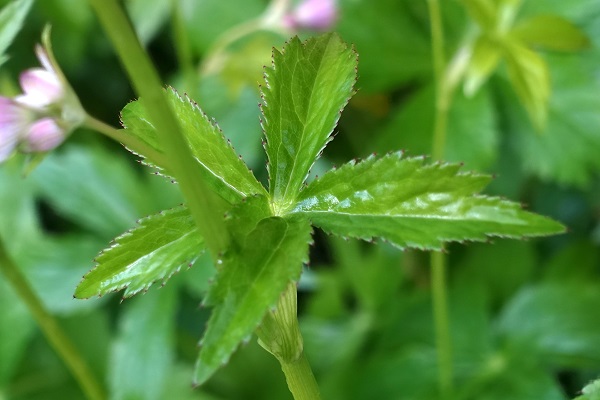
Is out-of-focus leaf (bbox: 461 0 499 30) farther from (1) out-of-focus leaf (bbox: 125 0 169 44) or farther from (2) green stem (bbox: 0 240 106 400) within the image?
(1) out-of-focus leaf (bbox: 125 0 169 44)

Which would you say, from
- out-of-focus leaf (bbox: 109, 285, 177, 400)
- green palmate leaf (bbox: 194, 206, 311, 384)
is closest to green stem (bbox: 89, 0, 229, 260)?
green palmate leaf (bbox: 194, 206, 311, 384)

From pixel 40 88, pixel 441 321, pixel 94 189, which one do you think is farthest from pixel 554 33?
pixel 94 189

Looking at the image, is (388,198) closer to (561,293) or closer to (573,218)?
(561,293)

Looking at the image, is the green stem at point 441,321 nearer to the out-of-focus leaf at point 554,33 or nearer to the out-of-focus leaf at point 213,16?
the out-of-focus leaf at point 554,33

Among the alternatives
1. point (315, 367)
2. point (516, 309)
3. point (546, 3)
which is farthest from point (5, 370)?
point (546, 3)

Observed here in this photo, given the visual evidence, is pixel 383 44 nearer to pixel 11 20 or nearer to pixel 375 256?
pixel 375 256
